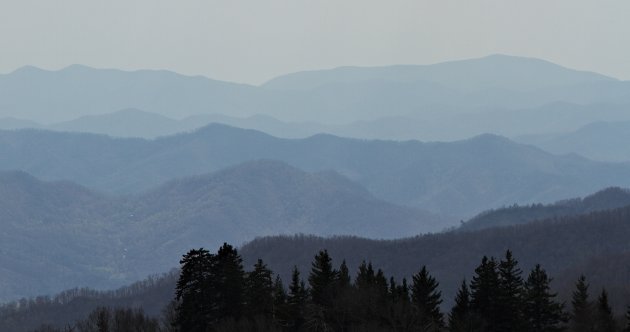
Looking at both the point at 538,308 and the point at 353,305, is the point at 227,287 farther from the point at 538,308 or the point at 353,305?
the point at 538,308

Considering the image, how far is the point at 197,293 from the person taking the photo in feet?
348

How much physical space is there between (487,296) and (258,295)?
2144 cm

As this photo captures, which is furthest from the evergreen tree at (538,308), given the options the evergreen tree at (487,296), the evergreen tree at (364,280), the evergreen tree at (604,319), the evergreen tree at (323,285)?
the evergreen tree at (323,285)

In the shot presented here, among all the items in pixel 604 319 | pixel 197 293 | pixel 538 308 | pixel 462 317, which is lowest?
pixel 604 319

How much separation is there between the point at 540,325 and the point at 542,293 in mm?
2912

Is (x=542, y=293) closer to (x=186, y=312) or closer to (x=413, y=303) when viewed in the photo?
(x=413, y=303)

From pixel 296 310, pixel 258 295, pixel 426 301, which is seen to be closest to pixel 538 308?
pixel 426 301

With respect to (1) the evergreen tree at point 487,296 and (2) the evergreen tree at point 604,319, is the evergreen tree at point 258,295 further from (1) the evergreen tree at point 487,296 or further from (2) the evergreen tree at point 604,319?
(2) the evergreen tree at point 604,319

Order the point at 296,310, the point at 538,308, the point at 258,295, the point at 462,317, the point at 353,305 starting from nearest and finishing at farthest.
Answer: the point at 353,305
the point at 462,317
the point at 538,308
the point at 296,310
the point at 258,295

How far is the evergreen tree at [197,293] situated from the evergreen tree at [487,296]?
24.3 m

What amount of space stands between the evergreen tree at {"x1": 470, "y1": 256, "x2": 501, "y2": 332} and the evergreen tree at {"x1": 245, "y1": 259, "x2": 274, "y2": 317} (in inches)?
756

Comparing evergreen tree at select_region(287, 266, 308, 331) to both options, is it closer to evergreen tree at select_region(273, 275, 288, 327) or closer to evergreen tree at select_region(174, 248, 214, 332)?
evergreen tree at select_region(273, 275, 288, 327)

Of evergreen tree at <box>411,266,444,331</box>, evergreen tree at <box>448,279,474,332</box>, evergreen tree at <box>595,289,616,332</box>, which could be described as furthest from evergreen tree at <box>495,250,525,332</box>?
evergreen tree at <box>595,289,616,332</box>

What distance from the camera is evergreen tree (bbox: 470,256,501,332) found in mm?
104500
